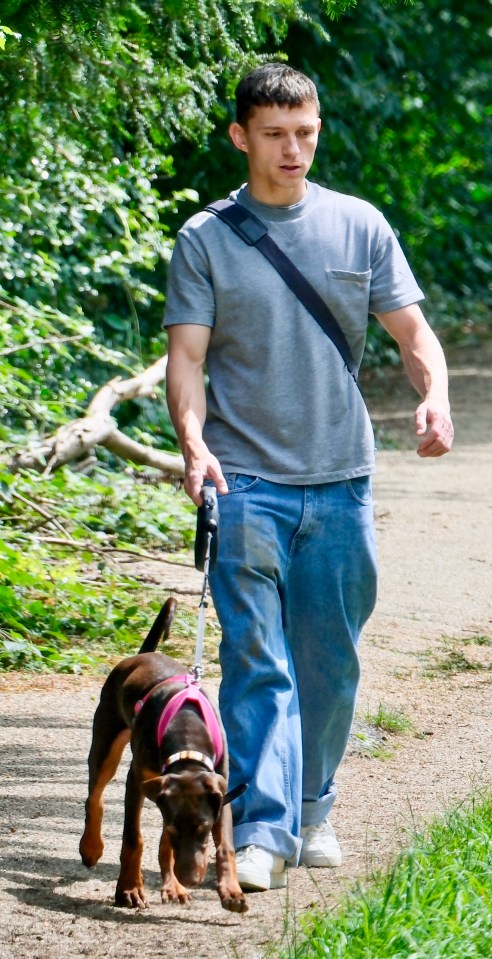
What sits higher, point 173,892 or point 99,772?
point 99,772

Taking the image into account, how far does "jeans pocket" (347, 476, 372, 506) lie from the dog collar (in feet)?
2.98

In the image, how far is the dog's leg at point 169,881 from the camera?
3.71 m

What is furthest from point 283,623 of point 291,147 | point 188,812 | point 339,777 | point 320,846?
point 291,147

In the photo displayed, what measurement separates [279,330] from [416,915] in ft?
5.05

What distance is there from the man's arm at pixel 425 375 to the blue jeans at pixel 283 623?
0.97 ft

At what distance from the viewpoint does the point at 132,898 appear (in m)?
3.68

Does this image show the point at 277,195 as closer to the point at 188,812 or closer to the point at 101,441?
the point at 188,812

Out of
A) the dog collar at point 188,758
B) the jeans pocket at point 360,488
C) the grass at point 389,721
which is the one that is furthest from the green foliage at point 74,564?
the dog collar at point 188,758

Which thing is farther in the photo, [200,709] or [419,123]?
[419,123]

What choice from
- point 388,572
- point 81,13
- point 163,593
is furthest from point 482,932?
point 388,572

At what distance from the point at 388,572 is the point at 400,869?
495 centimetres

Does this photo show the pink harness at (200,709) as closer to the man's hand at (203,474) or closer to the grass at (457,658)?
the man's hand at (203,474)

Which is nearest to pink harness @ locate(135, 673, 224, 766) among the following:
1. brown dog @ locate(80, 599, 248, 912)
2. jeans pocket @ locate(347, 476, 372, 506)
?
brown dog @ locate(80, 599, 248, 912)

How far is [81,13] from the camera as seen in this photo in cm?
506
